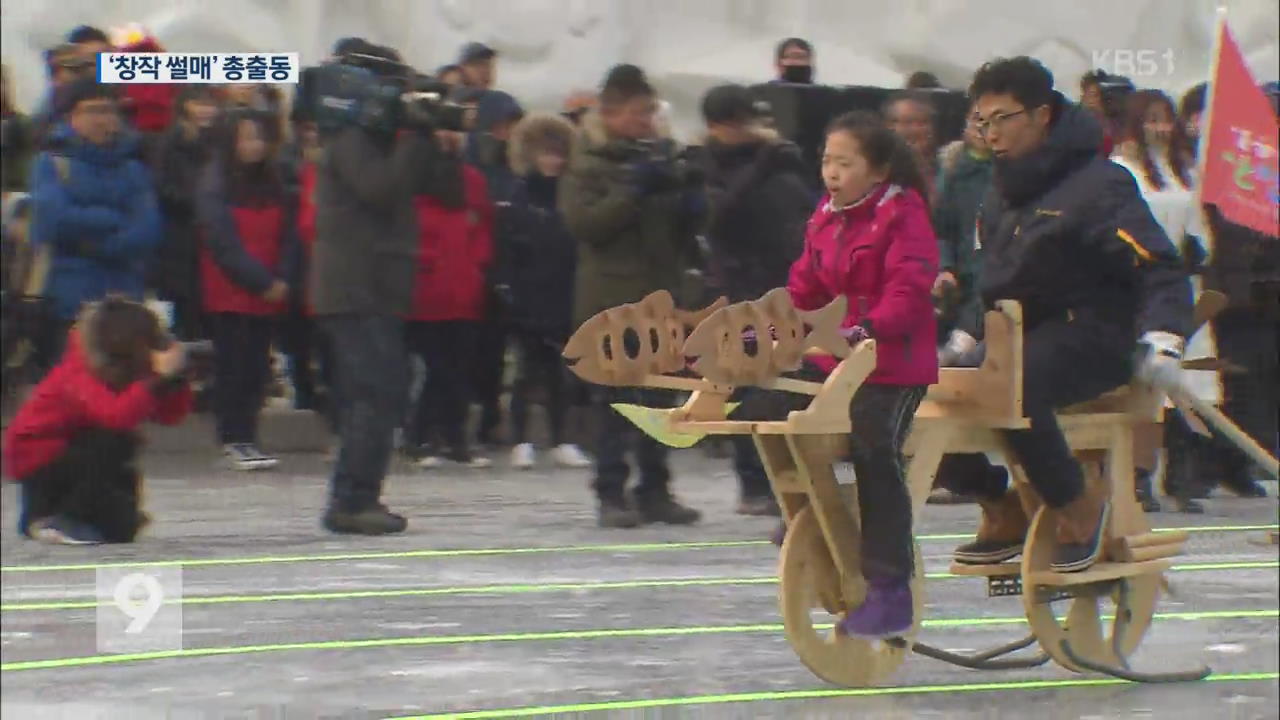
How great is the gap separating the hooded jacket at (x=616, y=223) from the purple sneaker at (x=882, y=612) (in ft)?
11.5

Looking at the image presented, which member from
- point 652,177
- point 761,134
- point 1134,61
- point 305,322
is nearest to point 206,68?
point 305,322

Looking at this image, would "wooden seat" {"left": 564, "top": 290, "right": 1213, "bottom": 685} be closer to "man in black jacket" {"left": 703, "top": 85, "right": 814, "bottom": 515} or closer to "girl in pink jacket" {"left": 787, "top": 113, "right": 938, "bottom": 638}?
"girl in pink jacket" {"left": 787, "top": 113, "right": 938, "bottom": 638}

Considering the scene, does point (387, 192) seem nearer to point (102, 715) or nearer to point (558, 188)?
point (558, 188)

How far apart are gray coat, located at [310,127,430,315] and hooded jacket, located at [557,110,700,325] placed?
0.77 metres

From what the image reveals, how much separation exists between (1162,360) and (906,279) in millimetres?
683

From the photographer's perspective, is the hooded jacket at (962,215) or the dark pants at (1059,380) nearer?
the dark pants at (1059,380)

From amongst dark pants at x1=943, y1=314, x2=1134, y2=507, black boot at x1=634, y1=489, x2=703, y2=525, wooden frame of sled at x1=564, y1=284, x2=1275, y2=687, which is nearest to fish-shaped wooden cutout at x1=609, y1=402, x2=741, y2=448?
wooden frame of sled at x1=564, y1=284, x2=1275, y2=687

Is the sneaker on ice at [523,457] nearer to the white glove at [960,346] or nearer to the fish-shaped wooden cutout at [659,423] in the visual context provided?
the white glove at [960,346]

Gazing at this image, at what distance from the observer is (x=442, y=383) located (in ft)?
37.6

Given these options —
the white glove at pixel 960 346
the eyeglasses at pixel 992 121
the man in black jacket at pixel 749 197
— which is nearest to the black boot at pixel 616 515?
the man in black jacket at pixel 749 197

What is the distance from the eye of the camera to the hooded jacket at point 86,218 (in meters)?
9.45

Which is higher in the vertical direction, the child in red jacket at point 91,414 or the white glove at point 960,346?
the white glove at point 960,346

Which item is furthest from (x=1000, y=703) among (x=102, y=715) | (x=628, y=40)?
(x=628, y=40)

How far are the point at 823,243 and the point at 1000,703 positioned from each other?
113cm
